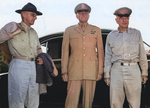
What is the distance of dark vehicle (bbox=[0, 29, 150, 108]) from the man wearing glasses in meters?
0.28

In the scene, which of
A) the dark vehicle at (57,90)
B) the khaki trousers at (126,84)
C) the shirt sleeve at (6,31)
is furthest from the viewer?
the dark vehicle at (57,90)

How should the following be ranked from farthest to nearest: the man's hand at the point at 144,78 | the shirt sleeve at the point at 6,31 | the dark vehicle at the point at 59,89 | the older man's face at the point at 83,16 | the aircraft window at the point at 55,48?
1. the aircraft window at the point at 55,48
2. the dark vehicle at the point at 59,89
3. the older man's face at the point at 83,16
4. the man's hand at the point at 144,78
5. the shirt sleeve at the point at 6,31

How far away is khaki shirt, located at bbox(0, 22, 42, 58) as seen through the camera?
4.02 metres

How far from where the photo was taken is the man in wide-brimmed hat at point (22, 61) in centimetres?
399

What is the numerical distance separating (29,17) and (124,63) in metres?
1.60

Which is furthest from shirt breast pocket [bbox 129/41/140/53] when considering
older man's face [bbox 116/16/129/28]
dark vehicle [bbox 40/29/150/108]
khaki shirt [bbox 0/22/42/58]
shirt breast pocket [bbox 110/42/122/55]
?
khaki shirt [bbox 0/22/42/58]

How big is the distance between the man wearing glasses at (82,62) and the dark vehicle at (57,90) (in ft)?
0.93

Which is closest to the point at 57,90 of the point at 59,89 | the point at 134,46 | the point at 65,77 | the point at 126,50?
the point at 59,89

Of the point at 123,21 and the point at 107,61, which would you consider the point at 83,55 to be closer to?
the point at 107,61

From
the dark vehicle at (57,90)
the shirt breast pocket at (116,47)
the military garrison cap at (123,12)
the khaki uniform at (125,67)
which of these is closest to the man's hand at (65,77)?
the dark vehicle at (57,90)

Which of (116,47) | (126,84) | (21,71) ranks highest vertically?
(116,47)

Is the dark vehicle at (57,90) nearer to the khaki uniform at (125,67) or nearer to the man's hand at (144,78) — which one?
the man's hand at (144,78)

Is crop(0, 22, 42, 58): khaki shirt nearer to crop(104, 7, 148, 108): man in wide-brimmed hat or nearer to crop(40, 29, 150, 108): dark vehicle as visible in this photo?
crop(40, 29, 150, 108): dark vehicle

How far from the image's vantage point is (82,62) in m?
4.44
